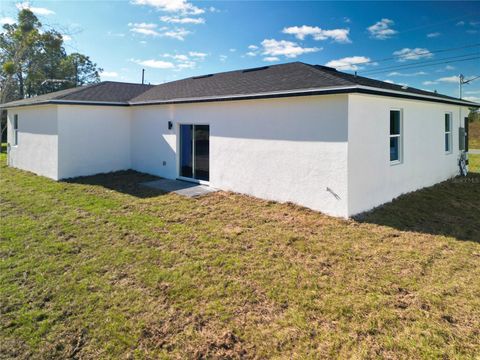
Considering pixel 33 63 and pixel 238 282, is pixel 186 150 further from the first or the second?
pixel 33 63

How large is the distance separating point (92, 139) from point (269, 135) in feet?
25.9

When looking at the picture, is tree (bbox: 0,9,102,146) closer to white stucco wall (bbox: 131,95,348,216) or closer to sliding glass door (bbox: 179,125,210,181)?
sliding glass door (bbox: 179,125,210,181)

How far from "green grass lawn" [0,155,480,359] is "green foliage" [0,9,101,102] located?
13742mm

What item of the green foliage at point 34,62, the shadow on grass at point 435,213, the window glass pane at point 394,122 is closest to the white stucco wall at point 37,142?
the green foliage at point 34,62

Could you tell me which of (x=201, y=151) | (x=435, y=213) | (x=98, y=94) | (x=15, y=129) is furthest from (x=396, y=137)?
(x=15, y=129)

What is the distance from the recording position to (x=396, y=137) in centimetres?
868

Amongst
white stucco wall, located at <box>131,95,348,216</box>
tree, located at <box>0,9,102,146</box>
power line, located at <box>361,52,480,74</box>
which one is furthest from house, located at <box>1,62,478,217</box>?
power line, located at <box>361,52,480,74</box>

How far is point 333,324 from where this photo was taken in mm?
3521

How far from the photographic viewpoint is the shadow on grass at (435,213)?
21.7 ft

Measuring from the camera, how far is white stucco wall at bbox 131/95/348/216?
277 inches

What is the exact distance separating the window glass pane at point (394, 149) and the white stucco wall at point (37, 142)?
11525 millimetres

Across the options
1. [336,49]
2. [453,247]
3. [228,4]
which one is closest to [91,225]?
[453,247]

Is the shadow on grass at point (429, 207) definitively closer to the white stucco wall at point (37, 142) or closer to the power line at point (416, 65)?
the white stucco wall at point (37, 142)

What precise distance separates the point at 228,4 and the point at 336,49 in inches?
617
